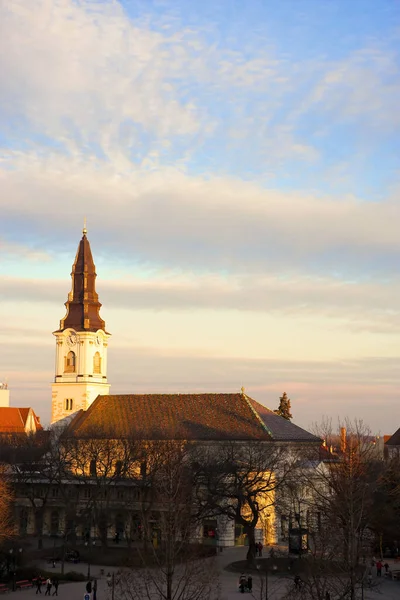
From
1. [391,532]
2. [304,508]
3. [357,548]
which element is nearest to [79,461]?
[304,508]

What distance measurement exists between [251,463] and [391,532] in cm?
1166

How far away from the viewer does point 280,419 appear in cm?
8350

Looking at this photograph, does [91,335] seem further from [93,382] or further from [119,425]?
[119,425]

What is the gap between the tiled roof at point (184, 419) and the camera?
7869 centimetres

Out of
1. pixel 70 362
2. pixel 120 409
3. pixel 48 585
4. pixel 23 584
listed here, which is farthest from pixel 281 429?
pixel 48 585

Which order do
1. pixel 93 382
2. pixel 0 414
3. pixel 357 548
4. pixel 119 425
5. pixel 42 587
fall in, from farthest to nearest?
pixel 0 414
pixel 93 382
pixel 119 425
pixel 42 587
pixel 357 548

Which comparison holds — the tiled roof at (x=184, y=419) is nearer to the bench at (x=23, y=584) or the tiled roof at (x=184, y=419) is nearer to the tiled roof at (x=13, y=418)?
the bench at (x=23, y=584)

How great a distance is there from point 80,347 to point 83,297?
5363mm

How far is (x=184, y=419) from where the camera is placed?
8206 centimetres

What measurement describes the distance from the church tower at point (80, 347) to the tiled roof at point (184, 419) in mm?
2427

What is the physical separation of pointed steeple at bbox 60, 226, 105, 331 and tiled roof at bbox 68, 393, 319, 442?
849 centimetres

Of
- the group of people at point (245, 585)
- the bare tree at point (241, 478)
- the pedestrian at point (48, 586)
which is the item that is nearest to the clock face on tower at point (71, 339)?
the bare tree at point (241, 478)

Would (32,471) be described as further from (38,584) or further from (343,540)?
(343,540)

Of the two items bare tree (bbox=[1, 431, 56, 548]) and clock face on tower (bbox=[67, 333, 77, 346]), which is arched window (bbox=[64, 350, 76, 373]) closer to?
clock face on tower (bbox=[67, 333, 77, 346])
